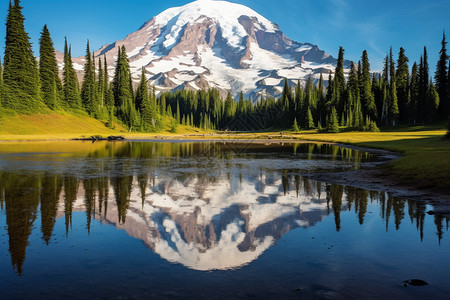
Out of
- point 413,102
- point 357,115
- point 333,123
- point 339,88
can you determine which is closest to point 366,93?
point 357,115

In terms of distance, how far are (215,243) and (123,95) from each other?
4642 inches

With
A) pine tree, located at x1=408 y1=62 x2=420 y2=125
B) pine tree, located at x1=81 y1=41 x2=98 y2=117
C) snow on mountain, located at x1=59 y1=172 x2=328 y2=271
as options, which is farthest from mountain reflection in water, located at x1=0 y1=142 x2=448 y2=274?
pine tree, located at x1=408 y1=62 x2=420 y2=125

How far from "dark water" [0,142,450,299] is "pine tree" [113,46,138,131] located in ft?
309

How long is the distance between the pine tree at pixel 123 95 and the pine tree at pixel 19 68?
30688mm

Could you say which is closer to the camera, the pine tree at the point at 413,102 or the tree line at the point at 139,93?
the tree line at the point at 139,93

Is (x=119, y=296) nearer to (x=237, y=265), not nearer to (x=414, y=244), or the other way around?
(x=237, y=265)

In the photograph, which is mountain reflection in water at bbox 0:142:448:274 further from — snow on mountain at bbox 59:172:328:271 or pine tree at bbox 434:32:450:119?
pine tree at bbox 434:32:450:119

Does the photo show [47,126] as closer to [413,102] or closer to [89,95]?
[89,95]

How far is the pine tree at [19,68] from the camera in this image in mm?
79875

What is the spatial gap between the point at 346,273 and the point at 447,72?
120977 mm

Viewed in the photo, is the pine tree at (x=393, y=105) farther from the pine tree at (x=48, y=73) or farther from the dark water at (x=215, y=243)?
the pine tree at (x=48, y=73)

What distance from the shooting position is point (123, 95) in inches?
4707

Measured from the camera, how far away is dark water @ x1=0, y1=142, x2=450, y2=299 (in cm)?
707

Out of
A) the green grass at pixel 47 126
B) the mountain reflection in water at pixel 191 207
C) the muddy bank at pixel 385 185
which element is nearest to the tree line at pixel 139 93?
the green grass at pixel 47 126
